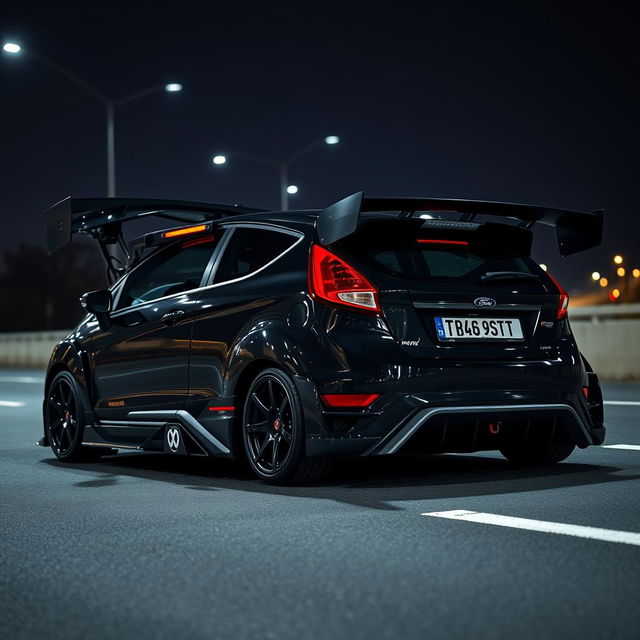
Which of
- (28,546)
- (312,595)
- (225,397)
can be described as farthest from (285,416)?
(312,595)

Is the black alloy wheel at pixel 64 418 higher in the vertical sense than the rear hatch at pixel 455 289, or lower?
lower

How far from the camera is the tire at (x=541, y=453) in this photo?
801 centimetres

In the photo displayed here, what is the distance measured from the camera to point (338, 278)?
7016mm

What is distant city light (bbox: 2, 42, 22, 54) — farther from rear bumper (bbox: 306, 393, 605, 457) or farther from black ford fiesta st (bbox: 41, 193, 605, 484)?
rear bumper (bbox: 306, 393, 605, 457)

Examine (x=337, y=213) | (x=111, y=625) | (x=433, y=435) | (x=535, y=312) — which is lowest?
(x=111, y=625)

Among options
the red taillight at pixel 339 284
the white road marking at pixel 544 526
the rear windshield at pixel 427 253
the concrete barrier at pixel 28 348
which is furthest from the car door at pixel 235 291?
the concrete barrier at pixel 28 348

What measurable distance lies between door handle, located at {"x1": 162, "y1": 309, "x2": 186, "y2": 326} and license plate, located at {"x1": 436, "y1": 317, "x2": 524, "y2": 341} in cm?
188

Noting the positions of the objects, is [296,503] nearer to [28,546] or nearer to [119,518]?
[119,518]

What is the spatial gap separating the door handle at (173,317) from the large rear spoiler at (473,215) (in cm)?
136

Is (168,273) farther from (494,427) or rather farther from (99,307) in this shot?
(494,427)

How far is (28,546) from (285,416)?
2039 millimetres

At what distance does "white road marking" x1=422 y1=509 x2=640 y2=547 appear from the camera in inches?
209

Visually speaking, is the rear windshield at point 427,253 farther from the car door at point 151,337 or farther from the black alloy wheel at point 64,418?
the black alloy wheel at point 64,418

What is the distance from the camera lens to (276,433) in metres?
7.17
